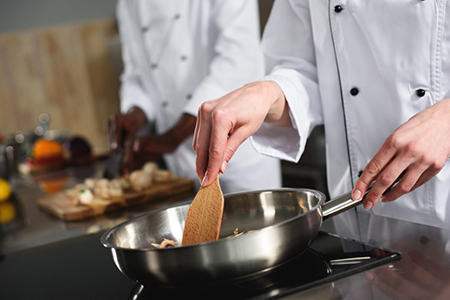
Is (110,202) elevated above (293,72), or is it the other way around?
(293,72)

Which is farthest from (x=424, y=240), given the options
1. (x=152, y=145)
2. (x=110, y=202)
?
(x=152, y=145)

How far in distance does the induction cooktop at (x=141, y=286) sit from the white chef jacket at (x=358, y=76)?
26 cm

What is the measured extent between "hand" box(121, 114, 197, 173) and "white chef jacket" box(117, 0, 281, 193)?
0.05m

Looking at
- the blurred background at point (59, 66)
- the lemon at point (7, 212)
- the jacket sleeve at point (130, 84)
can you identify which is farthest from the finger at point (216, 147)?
the blurred background at point (59, 66)

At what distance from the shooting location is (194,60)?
1641mm

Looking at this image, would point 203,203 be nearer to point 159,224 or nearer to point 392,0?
point 159,224

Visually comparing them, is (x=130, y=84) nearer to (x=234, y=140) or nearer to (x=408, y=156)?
(x=234, y=140)

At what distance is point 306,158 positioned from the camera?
197cm

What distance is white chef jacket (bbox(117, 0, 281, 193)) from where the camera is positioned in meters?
1.48

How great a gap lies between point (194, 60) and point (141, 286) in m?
1.19

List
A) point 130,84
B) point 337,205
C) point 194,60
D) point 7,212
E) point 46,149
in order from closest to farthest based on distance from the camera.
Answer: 1. point 337,205
2. point 7,212
3. point 194,60
4. point 130,84
5. point 46,149

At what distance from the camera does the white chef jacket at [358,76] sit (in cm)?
75

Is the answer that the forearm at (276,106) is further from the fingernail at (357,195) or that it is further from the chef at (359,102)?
the fingernail at (357,195)

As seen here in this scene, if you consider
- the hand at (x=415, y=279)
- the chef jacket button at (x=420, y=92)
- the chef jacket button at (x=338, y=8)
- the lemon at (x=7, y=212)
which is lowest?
the lemon at (x=7, y=212)
